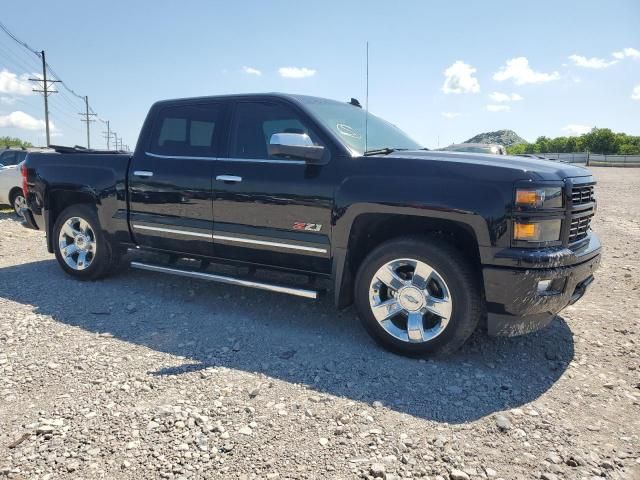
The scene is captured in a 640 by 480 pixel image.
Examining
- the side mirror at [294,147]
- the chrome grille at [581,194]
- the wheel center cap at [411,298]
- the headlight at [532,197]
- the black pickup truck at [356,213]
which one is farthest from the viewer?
the side mirror at [294,147]

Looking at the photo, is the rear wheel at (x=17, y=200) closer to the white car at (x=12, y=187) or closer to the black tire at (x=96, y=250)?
the white car at (x=12, y=187)

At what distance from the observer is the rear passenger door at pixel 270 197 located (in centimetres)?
386

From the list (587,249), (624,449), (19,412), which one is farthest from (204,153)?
(624,449)

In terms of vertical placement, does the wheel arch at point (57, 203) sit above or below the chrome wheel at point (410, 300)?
above

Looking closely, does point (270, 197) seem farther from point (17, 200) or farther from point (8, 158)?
point (8, 158)

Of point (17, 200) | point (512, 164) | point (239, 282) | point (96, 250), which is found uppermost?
point (512, 164)

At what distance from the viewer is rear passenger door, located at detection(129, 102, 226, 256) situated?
4488mm

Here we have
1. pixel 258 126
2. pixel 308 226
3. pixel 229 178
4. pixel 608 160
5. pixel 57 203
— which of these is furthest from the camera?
pixel 608 160

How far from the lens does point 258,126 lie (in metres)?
4.36

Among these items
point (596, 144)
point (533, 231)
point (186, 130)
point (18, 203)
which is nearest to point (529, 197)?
point (533, 231)

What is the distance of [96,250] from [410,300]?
3.61 m

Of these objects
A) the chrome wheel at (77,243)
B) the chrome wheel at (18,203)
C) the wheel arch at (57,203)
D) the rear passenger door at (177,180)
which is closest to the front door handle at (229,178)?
the rear passenger door at (177,180)

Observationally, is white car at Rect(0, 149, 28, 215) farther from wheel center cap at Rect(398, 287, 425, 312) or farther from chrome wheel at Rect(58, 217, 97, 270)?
wheel center cap at Rect(398, 287, 425, 312)

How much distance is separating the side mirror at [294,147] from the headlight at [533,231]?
1.51 m
